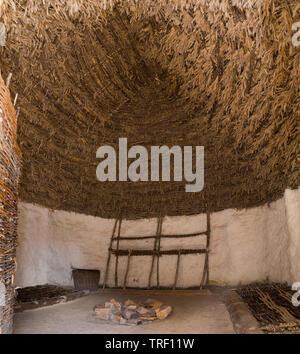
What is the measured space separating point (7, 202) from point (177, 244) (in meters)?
3.33

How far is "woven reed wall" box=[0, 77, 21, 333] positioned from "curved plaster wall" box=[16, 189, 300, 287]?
209cm

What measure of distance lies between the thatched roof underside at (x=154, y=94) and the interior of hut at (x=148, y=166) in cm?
2

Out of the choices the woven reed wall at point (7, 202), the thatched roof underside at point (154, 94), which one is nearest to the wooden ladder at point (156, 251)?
the thatched roof underside at point (154, 94)

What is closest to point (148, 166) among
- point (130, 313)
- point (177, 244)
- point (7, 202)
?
point (177, 244)

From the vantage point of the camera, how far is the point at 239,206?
4.65 metres

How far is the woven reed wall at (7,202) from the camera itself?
1.99 metres

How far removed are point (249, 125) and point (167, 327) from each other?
7.18 ft

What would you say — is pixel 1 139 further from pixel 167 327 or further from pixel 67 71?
pixel 167 327

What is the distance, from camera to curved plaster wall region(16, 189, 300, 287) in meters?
Answer: 3.91

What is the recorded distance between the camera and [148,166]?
5.16 metres

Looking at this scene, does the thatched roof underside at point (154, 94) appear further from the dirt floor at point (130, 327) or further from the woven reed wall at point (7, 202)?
the dirt floor at point (130, 327)

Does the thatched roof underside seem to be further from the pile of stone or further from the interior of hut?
the pile of stone

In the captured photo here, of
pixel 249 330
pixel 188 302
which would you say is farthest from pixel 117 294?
pixel 249 330

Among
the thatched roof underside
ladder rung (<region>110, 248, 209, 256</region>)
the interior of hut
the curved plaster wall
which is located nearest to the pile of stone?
the interior of hut
